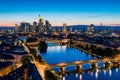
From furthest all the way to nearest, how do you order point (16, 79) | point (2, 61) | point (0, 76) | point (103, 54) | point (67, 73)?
point (103, 54) < point (2, 61) < point (67, 73) < point (0, 76) < point (16, 79)

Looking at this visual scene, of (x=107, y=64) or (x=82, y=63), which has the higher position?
(x=82, y=63)

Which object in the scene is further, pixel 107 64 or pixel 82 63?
pixel 107 64

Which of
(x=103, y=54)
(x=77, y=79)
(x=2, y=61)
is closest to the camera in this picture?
(x=77, y=79)

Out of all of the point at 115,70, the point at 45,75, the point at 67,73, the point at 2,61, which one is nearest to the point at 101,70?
the point at 115,70

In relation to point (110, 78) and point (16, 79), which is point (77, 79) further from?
point (16, 79)

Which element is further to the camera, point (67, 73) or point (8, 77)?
point (67, 73)

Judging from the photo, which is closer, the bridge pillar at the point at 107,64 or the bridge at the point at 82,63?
the bridge at the point at 82,63

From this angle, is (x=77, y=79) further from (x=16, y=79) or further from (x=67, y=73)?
(x=16, y=79)

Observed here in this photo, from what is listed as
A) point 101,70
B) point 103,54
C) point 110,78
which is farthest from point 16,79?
point 103,54

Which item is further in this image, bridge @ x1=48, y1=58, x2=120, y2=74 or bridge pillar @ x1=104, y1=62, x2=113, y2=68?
bridge pillar @ x1=104, y1=62, x2=113, y2=68
